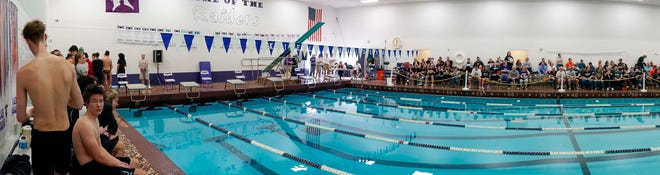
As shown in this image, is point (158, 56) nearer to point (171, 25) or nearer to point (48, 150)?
point (171, 25)

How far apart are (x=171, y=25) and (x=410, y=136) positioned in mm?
8964

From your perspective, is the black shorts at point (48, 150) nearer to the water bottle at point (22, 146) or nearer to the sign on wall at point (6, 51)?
the sign on wall at point (6, 51)

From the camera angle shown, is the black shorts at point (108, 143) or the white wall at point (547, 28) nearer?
the black shorts at point (108, 143)

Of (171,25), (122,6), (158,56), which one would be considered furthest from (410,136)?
(171,25)

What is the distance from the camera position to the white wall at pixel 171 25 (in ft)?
33.3

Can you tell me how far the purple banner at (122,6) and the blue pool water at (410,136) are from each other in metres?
3.89

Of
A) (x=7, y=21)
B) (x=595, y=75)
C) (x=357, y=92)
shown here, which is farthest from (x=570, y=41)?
(x=7, y=21)

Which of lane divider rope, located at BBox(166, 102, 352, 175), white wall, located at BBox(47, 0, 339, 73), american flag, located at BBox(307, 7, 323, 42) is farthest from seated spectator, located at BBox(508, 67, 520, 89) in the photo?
lane divider rope, located at BBox(166, 102, 352, 175)

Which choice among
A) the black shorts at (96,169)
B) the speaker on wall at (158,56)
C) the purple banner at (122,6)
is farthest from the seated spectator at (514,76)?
the black shorts at (96,169)

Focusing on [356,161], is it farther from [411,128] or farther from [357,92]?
[357,92]

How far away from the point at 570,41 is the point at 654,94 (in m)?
4.68

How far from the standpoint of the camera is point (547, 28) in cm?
1630

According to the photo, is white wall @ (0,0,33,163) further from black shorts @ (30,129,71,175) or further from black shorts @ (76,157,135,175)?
black shorts @ (76,157,135,175)

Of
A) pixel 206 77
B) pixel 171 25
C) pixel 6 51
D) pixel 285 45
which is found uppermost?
pixel 171 25
